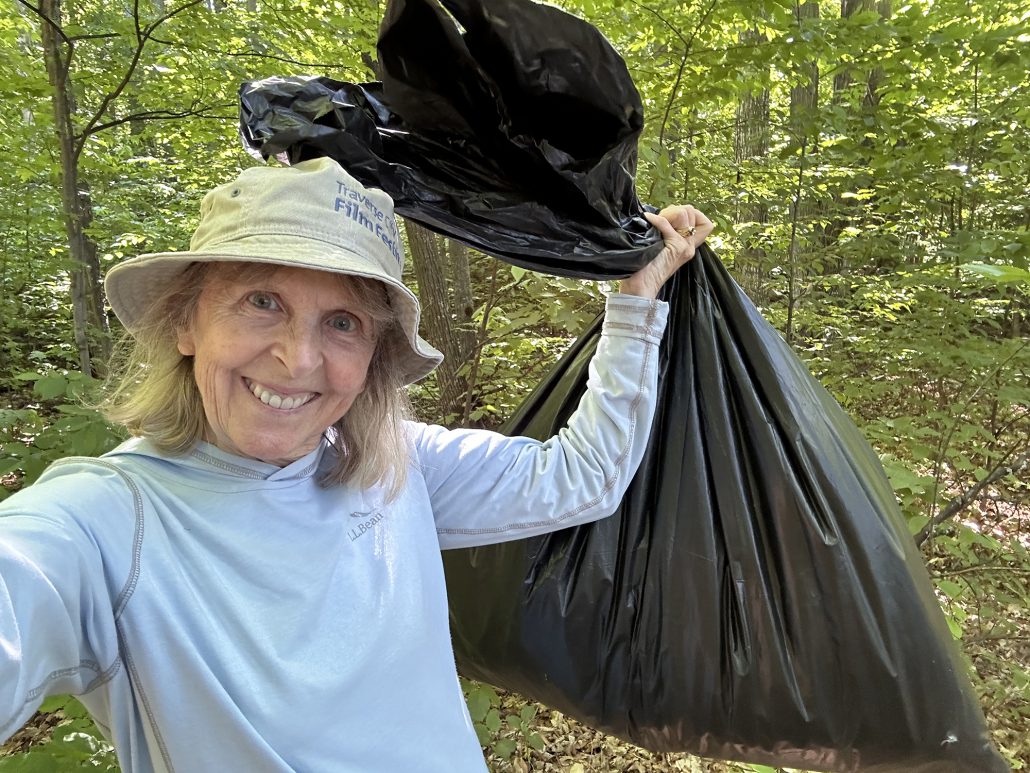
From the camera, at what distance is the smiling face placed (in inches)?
32.3

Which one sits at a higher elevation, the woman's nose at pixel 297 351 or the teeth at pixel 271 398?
the woman's nose at pixel 297 351

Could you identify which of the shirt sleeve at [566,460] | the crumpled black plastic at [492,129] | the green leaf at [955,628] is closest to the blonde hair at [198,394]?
the shirt sleeve at [566,460]

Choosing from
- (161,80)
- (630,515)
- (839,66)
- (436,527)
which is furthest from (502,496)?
(161,80)

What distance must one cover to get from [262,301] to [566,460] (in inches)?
22.3

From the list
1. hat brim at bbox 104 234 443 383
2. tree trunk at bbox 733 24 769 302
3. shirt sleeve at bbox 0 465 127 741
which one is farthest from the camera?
tree trunk at bbox 733 24 769 302

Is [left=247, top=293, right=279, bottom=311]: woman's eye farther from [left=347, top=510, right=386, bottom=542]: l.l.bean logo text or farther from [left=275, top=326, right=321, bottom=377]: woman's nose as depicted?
[left=347, top=510, right=386, bottom=542]: l.l.bean logo text

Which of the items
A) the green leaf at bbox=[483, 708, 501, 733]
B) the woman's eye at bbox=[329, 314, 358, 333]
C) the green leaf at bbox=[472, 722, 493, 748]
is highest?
the woman's eye at bbox=[329, 314, 358, 333]

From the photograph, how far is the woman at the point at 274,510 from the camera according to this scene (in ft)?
2.21

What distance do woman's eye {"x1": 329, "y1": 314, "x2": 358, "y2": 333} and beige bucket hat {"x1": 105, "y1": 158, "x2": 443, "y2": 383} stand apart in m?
0.07

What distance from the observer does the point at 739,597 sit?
1.05 meters

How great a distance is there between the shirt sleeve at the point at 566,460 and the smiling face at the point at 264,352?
0.99 feet

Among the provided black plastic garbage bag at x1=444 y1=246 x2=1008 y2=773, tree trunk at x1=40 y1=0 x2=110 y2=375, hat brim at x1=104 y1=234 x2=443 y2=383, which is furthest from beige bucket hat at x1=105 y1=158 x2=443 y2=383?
tree trunk at x1=40 y1=0 x2=110 y2=375

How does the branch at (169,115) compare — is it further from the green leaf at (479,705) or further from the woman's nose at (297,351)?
the green leaf at (479,705)

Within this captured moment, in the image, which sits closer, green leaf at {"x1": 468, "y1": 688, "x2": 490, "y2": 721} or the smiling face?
the smiling face
